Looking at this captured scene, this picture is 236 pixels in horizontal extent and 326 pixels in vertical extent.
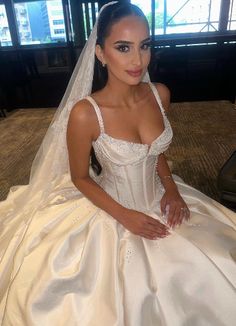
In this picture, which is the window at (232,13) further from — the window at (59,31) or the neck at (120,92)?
the neck at (120,92)

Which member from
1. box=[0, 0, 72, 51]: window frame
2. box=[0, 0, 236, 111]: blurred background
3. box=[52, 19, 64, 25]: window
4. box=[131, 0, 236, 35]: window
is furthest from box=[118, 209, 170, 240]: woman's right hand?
box=[52, 19, 64, 25]: window

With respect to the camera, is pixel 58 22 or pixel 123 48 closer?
pixel 123 48

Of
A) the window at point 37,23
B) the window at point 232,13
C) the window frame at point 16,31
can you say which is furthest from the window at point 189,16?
the window at point 37,23

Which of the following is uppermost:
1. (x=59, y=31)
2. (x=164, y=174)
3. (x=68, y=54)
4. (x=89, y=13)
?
(x=89, y=13)

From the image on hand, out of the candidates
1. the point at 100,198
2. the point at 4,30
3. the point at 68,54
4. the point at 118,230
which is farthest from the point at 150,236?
the point at 4,30

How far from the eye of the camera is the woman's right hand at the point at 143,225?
1067 mm

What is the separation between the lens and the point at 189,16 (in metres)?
6.42

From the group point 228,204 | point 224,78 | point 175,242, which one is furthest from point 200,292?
point 224,78

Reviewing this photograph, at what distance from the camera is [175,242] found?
1.03m

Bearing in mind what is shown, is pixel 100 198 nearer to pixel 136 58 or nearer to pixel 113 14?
pixel 136 58

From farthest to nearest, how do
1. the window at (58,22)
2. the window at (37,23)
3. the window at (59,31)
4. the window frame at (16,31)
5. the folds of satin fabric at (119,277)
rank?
the window at (37,23), the window at (59,31), the window at (58,22), the window frame at (16,31), the folds of satin fabric at (119,277)

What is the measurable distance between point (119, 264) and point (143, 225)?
169 mm

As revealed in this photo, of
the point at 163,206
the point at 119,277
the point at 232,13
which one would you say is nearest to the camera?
the point at 119,277

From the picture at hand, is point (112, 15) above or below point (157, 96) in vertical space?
above
